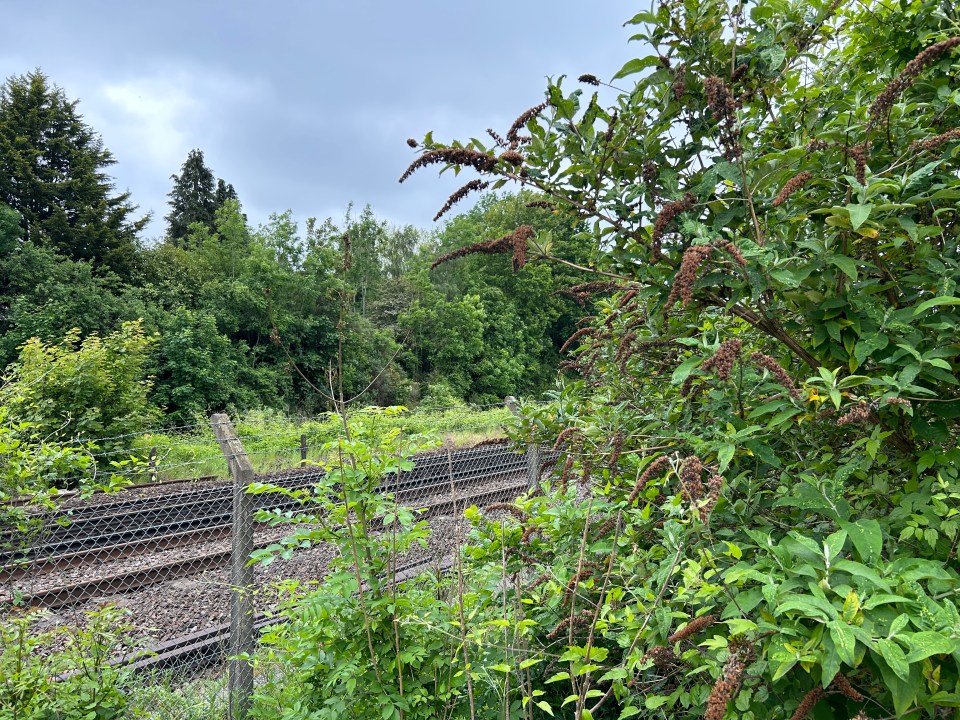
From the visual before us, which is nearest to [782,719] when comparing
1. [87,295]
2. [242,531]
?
[242,531]

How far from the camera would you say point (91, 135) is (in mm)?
27656

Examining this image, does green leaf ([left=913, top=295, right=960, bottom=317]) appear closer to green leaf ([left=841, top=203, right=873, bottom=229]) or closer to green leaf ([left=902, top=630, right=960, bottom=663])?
green leaf ([left=841, top=203, right=873, bottom=229])

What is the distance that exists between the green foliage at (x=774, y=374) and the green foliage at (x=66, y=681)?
2.03 meters

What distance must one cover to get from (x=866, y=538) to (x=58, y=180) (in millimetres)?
33139

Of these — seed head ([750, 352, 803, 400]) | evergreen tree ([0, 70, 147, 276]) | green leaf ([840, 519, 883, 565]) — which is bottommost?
green leaf ([840, 519, 883, 565])

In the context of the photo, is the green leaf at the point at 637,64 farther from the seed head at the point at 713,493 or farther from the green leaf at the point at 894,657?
the green leaf at the point at 894,657

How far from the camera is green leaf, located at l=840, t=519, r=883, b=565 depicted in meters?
1.17

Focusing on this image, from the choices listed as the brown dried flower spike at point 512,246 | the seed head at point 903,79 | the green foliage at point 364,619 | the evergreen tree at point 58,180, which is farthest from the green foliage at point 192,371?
the seed head at point 903,79

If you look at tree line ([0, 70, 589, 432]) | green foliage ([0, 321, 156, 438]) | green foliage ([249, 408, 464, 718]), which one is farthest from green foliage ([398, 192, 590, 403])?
green foliage ([249, 408, 464, 718])

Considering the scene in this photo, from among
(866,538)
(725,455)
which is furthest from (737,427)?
(866,538)

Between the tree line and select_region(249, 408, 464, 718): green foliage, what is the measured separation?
938 cm

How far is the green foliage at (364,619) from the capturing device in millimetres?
2055

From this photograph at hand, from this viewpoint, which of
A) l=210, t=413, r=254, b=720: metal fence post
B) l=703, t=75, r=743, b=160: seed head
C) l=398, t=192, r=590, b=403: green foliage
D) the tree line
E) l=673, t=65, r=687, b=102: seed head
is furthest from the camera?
l=398, t=192, r=590, b=403: green foliage

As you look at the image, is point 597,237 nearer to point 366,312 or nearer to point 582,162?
point 582,162
